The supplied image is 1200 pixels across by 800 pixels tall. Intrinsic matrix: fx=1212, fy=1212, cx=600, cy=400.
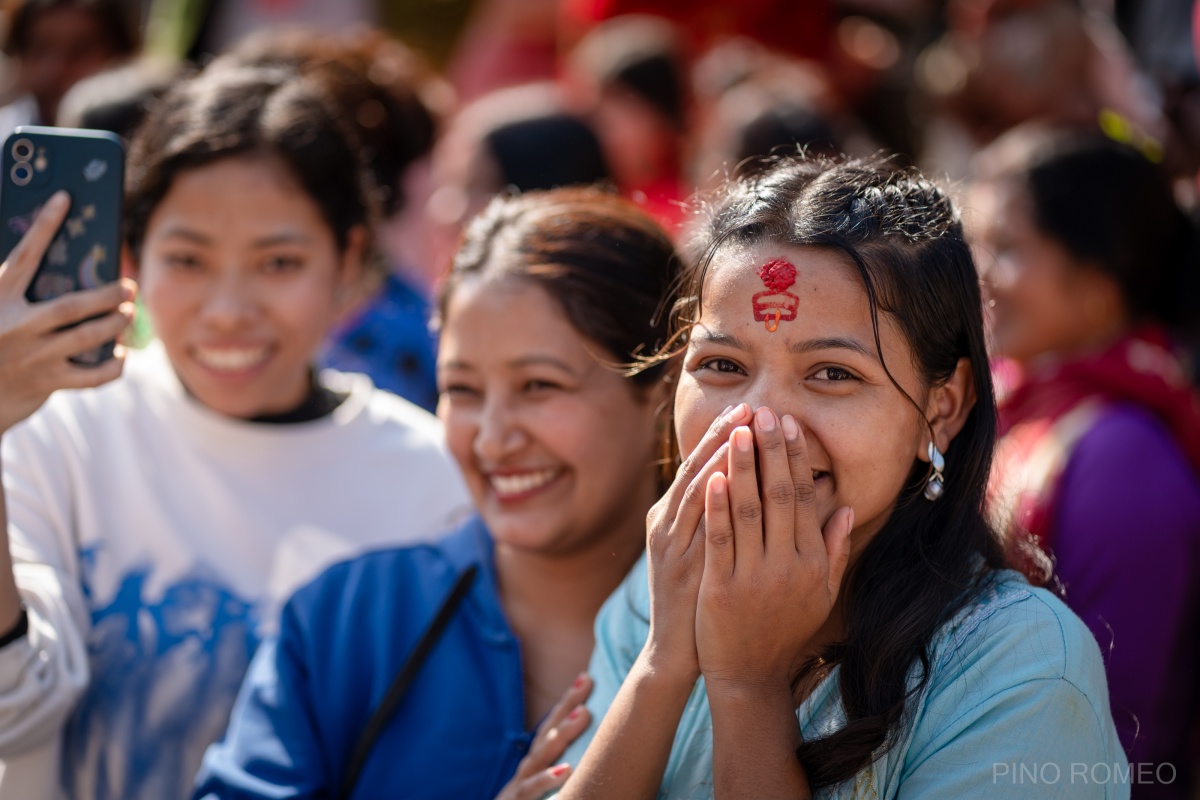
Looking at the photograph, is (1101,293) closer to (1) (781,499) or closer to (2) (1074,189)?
(2) (1074,189)

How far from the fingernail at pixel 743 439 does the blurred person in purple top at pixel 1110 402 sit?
0.91 m

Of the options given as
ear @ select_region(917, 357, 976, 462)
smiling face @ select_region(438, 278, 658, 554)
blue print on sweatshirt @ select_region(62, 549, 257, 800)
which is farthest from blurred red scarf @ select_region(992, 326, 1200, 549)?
blue print on sweatshirt @ select_region(62, 549, 257, 800)

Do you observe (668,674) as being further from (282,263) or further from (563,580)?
(282,263)

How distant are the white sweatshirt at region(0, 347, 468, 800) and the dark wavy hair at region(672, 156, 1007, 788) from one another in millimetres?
1208

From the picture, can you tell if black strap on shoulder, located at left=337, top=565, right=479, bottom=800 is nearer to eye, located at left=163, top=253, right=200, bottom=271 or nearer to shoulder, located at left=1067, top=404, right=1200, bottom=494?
eye, located at left=163, top=253, right=200, bottom=271

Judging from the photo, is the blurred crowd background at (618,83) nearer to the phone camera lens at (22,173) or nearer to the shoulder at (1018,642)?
the phone camera lens at (22,173)

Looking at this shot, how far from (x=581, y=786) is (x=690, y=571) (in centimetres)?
38

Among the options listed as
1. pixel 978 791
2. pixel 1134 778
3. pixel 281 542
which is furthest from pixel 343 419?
pixel 1134 778

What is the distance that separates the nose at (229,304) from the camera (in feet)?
9.28

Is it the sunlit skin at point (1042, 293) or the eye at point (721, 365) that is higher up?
the eye at point (721, 365)

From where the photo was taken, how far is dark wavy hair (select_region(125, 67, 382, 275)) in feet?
9.52

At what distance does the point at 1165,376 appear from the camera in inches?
135

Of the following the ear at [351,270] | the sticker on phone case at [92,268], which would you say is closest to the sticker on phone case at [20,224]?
the sticker on phone case at [92,268]

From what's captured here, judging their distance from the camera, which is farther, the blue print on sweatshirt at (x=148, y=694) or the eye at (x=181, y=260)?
A: the eye at (x=181, y=260)
